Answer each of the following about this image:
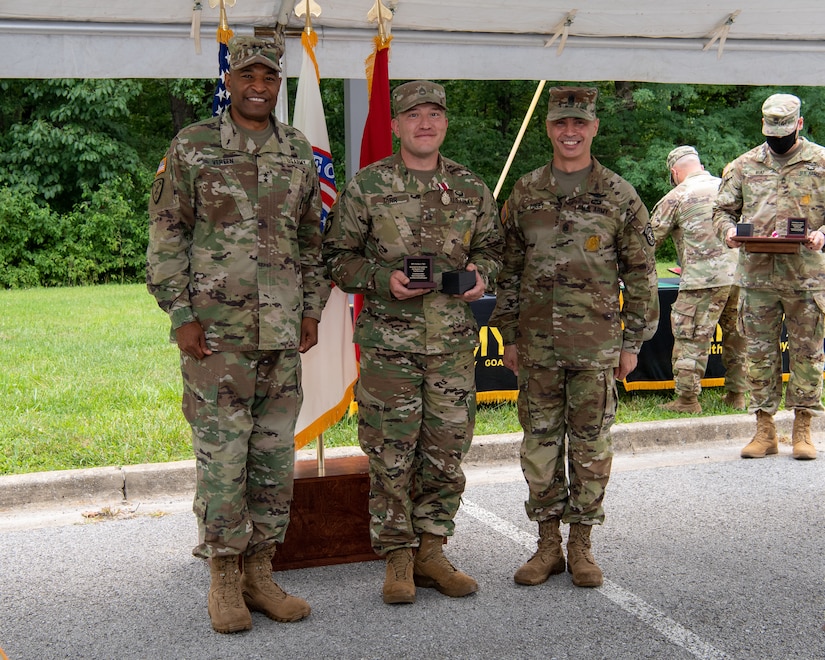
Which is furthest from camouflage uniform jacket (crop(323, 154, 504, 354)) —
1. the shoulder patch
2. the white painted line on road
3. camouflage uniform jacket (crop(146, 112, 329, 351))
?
the white painted line on road

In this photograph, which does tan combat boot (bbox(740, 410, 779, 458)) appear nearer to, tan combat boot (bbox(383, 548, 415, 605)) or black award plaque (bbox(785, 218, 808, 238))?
black award plaque (bbox(785, 218, 808, 238))

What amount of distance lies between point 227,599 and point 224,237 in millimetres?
1439

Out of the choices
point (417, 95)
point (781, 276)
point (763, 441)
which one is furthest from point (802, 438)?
point (417, 95)

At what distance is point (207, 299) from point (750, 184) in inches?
172

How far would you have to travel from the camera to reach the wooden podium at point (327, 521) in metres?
4.36

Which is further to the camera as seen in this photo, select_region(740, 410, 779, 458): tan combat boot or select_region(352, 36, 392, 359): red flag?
select_region(740, 410, 779, 458): tan combat boot

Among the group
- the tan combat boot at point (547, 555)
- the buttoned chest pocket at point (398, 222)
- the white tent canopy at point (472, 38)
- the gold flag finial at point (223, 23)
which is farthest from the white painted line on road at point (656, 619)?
the gold flag finial at point (223, 23)

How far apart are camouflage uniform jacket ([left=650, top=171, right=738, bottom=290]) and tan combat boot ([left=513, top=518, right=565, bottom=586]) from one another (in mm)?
3788

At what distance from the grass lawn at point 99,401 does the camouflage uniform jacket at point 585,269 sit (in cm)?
254

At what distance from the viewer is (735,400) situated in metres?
7.71

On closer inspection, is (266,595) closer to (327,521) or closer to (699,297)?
(327,521)

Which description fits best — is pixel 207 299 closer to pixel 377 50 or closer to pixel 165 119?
pixel 377 50

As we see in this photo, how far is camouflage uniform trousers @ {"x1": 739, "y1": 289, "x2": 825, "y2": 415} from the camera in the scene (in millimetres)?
6324

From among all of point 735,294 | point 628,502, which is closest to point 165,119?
point 735,294
